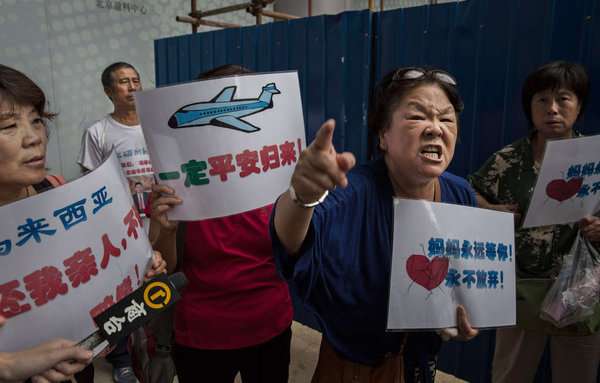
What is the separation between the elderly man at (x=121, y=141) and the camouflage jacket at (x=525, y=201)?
85.1 inches

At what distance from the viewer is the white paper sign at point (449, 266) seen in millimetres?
1099

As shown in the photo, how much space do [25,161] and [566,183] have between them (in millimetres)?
1906

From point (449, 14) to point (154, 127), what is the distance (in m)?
2.09

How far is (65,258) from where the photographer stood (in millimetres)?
917

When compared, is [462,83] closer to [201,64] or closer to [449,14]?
[449,14]

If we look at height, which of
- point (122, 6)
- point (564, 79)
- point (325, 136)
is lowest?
point (325, 136)

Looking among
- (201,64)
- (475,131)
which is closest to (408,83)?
(475,131)

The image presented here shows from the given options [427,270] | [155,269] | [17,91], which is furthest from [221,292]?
[17,91]

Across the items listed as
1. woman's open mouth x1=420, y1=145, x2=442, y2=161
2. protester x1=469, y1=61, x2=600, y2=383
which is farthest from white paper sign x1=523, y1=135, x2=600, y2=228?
woman's open mouth x1=420, y1=145, x2=442, y2=161

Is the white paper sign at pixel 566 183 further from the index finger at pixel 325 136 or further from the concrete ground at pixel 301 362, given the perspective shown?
the concrete ground at pixel 301 362

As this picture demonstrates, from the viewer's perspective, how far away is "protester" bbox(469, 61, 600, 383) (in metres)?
1.82

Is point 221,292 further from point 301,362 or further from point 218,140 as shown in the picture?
point 301,362

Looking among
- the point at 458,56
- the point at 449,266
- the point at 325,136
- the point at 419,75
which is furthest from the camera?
the point at 458,56

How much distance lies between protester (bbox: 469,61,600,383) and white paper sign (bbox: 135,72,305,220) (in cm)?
134
